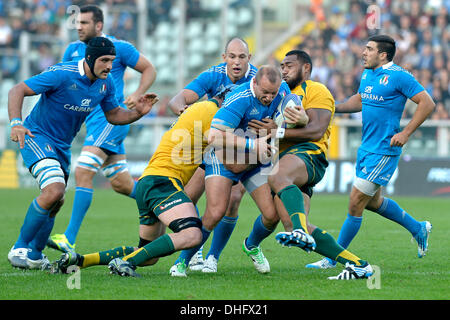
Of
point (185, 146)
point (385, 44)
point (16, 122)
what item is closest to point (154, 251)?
point (185, 146)

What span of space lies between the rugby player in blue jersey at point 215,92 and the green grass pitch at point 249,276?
0.81 ft

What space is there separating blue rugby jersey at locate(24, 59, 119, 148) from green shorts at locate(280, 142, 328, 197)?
2.00 meters

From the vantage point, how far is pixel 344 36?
2259 centimetres

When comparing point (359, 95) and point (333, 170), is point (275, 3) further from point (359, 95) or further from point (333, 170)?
point (359, 95)

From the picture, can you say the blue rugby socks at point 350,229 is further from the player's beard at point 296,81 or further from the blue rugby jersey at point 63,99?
the blue rugby jersey at point 63,99

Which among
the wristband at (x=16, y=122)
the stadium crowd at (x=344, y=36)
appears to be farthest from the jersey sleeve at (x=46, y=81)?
the stadium crowd at (x=344, y=36)

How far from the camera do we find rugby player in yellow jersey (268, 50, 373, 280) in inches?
263

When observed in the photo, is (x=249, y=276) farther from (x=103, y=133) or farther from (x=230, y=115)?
(x=103, y=133)

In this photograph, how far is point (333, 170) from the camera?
18547mm

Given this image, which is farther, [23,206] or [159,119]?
[159,119]

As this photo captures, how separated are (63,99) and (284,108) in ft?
7.24

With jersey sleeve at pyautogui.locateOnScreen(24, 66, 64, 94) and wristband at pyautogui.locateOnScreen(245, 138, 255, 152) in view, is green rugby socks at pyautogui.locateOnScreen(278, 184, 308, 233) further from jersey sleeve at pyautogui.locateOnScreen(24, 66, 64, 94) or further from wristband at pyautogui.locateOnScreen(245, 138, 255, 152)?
jersey sleeve at pyautogui.locateOnScreen(24, 66, 64, 94)
